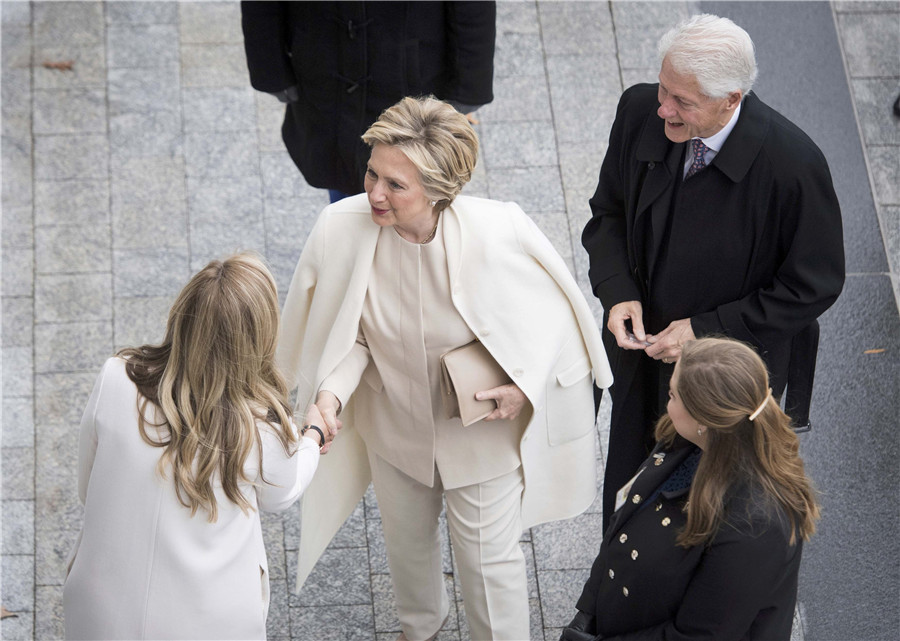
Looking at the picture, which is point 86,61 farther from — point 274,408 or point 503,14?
point 274,408

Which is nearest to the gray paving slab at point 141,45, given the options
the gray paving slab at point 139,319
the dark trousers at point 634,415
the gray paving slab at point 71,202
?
the gray paving slab at point 71,202

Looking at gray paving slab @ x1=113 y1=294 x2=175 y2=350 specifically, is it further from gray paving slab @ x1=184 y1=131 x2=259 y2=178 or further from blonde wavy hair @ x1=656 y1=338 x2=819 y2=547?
blonde wavy hair @ x1=656 y1=338 x2=819 y2=547

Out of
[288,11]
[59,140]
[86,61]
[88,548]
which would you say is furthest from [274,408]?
[86,61]

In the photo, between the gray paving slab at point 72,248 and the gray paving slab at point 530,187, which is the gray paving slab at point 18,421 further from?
the gray paving slab at point 530,187

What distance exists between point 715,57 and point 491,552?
70.1 inches

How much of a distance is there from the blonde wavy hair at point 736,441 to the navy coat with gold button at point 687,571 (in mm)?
33

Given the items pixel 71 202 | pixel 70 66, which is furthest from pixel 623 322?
pixel 70 66

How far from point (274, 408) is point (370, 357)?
739mm

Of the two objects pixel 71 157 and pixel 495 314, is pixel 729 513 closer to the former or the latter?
pixel 495 314

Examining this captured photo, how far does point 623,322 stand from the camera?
146 inches

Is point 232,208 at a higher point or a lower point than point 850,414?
higher

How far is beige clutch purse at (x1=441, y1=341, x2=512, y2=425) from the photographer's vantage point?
3.32m

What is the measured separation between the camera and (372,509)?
15.3ft

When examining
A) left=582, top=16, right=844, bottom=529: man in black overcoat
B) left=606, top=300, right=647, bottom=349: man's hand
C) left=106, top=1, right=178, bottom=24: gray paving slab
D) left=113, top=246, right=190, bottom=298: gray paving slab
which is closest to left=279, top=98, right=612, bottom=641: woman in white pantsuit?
left=606, top=300, right=647, bottom=349: man's hand
